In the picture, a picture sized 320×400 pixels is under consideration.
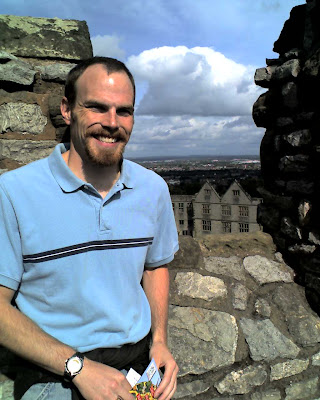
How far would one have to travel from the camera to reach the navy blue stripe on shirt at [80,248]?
4.83ft

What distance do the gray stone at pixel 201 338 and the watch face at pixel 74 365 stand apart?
140 cm

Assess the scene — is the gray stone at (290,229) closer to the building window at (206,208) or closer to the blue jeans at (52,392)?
the blue jeans at (52,392)

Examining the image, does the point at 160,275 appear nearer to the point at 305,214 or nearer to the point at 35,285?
the point at 35,285

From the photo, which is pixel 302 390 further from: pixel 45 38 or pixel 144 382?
pixel 45 38

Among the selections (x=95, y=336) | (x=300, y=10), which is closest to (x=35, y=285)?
(x=95, y=336)

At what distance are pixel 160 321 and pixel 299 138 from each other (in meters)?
2.08

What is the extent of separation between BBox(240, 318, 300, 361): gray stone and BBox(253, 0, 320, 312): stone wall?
1.49ft

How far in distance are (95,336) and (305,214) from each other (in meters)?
2.23

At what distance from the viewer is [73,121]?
Result: 1674 millimetres

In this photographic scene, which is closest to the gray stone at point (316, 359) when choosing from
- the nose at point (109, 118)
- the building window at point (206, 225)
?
the nose at point (109, 118)

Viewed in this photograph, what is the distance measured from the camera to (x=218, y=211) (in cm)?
2258

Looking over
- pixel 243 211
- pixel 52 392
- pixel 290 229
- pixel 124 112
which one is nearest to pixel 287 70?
pixel 290 229

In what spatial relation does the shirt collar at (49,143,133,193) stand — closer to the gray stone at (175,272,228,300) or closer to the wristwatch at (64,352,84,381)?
the wristwatch at (64,352,84,381)

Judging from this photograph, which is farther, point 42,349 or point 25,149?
point 25,149
